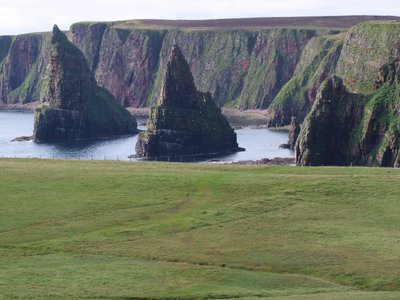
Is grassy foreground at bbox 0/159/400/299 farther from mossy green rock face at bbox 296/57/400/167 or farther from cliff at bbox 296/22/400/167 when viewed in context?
cliff at bbox 296/22/400/167

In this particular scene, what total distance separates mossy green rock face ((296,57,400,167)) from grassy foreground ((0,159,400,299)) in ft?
211

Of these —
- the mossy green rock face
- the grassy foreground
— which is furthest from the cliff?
the grassy foreground

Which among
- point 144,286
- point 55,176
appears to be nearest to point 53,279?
point 144,286

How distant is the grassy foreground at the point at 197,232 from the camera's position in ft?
247

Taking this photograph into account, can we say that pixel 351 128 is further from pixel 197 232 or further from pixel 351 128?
pixel 197 232

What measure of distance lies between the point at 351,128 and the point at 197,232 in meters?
106

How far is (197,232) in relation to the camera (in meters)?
90.9

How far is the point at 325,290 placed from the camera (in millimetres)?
74250

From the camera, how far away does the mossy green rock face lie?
18412 cm

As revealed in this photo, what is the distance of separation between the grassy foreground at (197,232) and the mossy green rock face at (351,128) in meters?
64.4

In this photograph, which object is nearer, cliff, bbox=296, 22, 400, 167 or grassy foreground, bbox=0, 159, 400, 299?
grassy foreground, bbox=0, 159, 400, 299

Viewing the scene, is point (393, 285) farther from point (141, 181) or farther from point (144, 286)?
point (141, 181)

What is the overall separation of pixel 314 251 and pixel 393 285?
1045 cm

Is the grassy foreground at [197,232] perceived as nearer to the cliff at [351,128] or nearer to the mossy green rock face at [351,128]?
the mossy green rock face at [351,128]
